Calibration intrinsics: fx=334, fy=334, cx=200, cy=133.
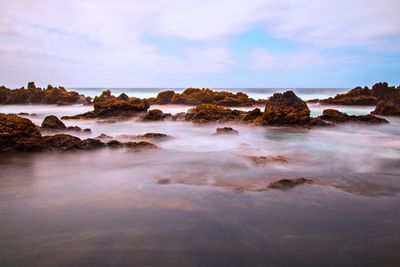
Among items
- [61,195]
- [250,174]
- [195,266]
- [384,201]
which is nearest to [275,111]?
[250,174]

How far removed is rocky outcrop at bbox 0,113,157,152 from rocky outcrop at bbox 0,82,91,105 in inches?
1046

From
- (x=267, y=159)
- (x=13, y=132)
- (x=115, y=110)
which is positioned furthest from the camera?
(x=115, y=110)

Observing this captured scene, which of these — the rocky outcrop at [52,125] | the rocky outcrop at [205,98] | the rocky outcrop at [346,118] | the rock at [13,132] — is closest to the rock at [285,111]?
the rocky outcrop at [346,118]

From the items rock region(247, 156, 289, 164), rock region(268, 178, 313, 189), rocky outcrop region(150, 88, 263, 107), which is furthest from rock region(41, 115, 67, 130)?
rocky outcrop region(150, 88, 263, 107)

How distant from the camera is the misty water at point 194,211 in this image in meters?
3.62

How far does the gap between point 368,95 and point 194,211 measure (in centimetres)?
3394

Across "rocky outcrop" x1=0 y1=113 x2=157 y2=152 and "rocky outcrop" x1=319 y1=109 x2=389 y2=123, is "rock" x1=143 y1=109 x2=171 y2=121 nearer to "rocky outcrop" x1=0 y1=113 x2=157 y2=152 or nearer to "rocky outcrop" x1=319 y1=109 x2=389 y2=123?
Answer: "rocky outcrop" x1=319 y1=109 x2=389 y2=123

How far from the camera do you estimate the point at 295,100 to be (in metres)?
17.2

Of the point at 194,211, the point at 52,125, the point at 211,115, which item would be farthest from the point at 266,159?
the point at 211,115

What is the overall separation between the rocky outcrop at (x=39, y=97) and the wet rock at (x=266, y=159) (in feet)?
99.1

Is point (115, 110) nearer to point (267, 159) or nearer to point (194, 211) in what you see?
point (267, 159)

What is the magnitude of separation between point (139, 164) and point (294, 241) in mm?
4746

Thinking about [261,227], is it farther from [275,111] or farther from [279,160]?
[275,111]

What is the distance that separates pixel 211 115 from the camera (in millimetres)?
18938
